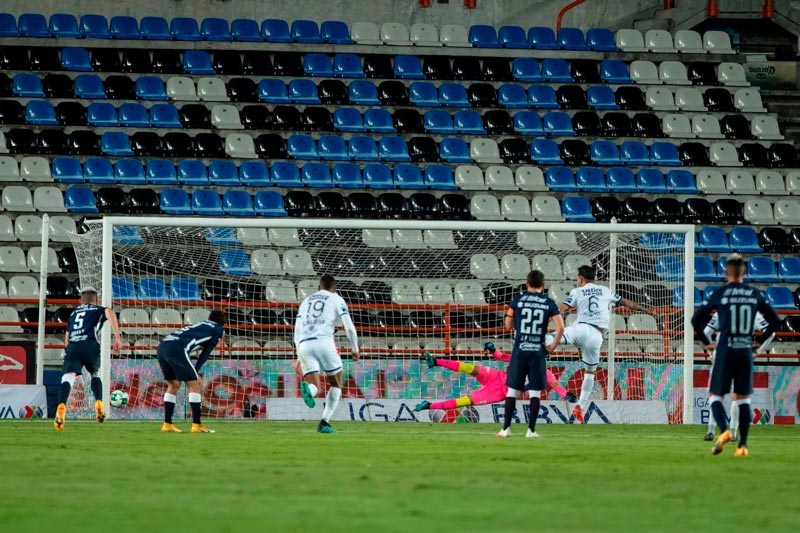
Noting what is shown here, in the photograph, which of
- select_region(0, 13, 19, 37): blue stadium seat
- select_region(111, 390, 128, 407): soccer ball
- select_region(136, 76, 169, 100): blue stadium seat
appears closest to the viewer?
select_region(111, 390, 128, 407): soccer ball

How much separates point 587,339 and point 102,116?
51.9 ft

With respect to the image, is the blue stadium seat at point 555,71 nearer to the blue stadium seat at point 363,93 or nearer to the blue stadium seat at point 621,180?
the blue stadium seat at point 621,180

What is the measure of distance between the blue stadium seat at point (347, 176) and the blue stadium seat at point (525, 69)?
6058 mm

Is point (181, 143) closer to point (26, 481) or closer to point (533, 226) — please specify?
point (533, 226)

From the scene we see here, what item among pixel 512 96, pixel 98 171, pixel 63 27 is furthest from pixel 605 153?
pixel 63 27

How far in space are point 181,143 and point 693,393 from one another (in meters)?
14.0

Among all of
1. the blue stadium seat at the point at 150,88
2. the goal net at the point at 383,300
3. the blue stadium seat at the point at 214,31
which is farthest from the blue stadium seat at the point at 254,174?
the blue stadium seat at the point at 214,31

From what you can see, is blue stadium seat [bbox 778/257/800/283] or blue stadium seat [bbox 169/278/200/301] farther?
blue stadium seat [bbox 778/257/800/283]

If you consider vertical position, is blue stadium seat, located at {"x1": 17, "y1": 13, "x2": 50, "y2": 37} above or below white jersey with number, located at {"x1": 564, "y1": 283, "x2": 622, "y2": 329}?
above

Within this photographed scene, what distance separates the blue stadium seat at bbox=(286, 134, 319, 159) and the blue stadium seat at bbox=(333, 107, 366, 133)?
1035mm

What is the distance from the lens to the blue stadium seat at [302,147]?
3041cm

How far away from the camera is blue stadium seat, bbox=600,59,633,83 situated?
111 feet

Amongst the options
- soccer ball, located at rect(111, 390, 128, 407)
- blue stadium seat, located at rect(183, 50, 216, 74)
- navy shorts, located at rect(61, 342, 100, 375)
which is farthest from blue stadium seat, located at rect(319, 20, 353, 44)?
navy shorts, located at rect(61, 342, 100, 375)

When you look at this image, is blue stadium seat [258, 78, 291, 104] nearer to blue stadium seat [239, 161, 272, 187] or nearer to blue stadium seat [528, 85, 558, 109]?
blue stadium seat [239, 161, 272, 187]
